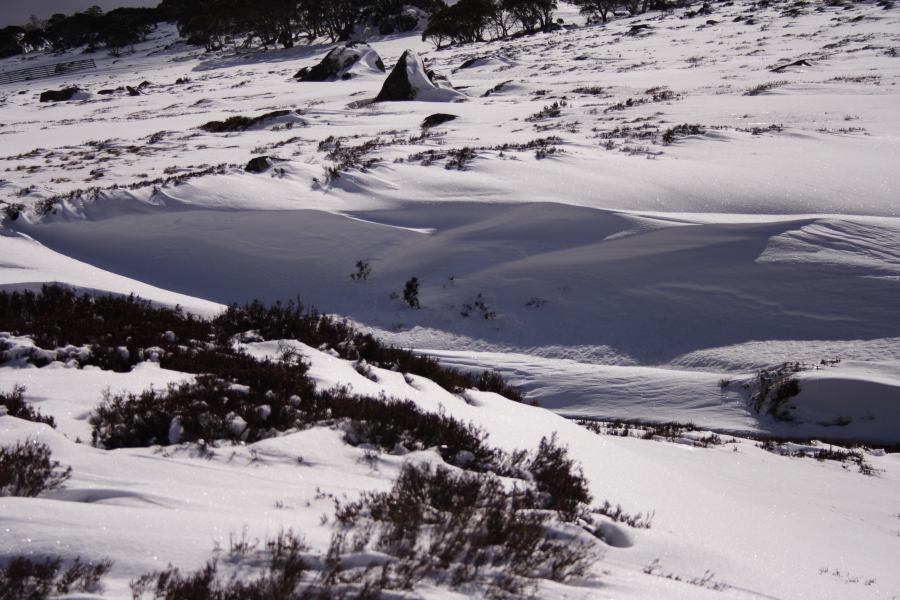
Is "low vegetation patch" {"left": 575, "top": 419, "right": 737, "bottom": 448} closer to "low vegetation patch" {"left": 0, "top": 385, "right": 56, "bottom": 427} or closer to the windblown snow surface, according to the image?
the windblown snow surface

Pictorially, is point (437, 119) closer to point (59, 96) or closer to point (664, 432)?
point (664, 432)

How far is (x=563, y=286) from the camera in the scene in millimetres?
9570

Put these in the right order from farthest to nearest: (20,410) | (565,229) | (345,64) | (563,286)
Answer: (345,64), (565,229), (563,286), (20,410)

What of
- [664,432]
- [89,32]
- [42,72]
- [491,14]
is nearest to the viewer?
[664,432]

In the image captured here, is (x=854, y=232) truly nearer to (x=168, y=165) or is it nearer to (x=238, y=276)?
(x=238, y=276)

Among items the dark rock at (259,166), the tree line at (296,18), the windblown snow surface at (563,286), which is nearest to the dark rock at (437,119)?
the windblown snow surface at (563,286)

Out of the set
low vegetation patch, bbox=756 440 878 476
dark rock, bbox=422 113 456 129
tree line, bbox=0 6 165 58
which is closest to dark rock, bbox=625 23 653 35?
dark rock, bbox=422 113 456 129

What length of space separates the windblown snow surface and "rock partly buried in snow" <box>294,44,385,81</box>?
44.9ft

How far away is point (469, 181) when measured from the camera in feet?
39.5

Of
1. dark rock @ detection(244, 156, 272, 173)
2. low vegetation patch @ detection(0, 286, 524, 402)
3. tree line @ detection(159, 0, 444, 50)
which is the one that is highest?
tree line @ detection(159, 0, 444, 50)

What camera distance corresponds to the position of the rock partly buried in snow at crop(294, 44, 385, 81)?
34.7 m

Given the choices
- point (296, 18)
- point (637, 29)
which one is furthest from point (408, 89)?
point (296, 18)

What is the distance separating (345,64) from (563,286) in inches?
1186

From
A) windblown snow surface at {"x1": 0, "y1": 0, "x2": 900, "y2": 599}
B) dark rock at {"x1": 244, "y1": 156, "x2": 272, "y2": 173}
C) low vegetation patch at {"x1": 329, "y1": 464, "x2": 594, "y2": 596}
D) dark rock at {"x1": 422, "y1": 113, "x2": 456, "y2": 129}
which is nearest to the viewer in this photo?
low vegetation patch at {"x1": 329, "y1": 464, "x2": 594, "y2": 596}
